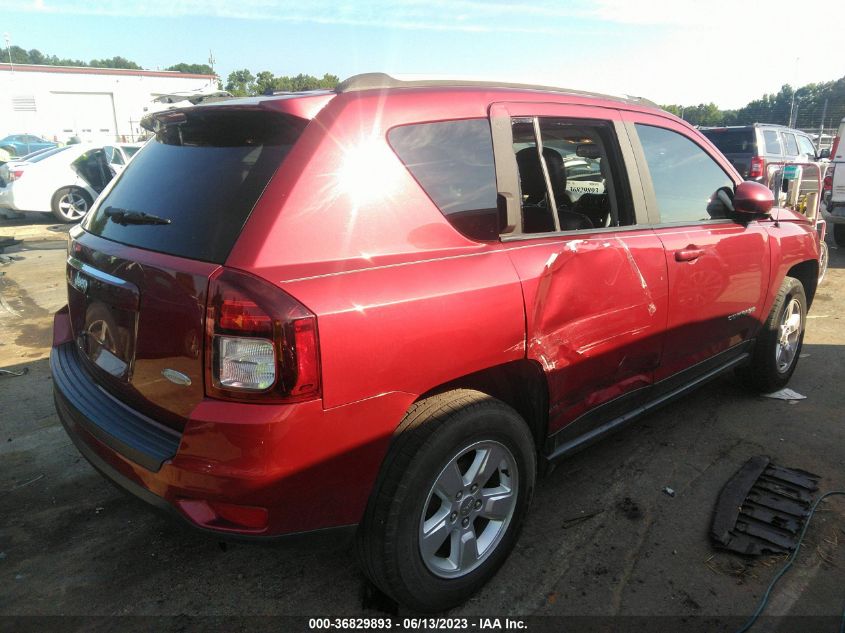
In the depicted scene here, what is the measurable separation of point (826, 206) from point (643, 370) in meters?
9.02

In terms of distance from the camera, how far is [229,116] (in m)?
2.10

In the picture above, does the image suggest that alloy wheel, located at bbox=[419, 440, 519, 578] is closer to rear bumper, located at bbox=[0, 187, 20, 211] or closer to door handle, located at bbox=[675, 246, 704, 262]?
door handle, located at bbox=[675, 246, 704, 262]

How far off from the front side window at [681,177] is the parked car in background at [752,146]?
25.6ft

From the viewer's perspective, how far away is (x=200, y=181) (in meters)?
2.06

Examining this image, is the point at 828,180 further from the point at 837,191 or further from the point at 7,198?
the point at 7,198

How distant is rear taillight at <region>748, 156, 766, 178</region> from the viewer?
10.3 metres

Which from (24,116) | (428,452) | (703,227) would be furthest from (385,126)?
(24,116)

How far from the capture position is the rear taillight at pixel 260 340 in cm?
165

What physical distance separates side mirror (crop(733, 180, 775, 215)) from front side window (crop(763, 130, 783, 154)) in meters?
9.38

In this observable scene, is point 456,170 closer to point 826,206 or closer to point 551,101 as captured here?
point 551,101

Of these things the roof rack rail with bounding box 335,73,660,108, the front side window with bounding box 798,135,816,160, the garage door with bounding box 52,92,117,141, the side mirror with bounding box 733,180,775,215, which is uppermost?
the garage door with bounding box 52,92,117,141

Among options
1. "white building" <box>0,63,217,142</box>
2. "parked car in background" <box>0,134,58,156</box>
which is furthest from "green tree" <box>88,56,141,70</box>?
"parked car in background" <box>0,134,58,156</box>

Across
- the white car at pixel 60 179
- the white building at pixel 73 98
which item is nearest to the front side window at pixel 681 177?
the white car at pixel 60 179

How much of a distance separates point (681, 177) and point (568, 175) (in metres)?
0.62
